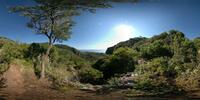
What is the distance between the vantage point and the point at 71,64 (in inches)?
1570

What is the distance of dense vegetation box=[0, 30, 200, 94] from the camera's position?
31469 mm

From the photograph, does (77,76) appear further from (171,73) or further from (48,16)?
(171,73)

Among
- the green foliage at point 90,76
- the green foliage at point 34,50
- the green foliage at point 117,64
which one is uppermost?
the green foliage at point 34,50

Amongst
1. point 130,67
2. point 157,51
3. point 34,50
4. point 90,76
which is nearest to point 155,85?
point 90,76

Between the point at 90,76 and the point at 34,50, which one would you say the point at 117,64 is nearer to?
the point at 90,76

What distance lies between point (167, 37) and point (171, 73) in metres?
13.3

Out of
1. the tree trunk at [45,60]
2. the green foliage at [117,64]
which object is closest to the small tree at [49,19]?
the tree trunk at [45,60]

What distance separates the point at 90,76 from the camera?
3784cm

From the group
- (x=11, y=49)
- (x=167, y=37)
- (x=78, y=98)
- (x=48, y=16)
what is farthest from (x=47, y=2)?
(x=167, y=37)

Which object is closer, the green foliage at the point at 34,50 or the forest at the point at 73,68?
the forest at the point at 73,68

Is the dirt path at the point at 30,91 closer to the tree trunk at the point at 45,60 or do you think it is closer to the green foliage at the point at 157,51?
the tree trunk at the point at 45,60

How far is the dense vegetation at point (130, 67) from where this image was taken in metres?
31.5

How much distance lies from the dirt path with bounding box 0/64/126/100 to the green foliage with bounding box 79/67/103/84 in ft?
19.0

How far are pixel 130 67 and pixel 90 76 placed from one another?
6415mm
